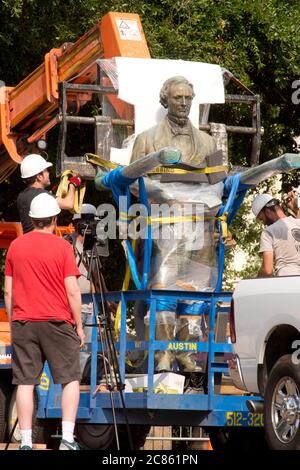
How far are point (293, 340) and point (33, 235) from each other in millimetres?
2064

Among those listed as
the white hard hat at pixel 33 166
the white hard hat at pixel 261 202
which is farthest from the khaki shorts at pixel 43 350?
the white hard hat at pixel 261 202

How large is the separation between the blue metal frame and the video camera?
413mm

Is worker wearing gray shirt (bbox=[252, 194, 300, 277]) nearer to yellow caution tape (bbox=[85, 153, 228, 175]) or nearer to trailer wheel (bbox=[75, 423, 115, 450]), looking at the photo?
yellow caution tape (bbox=[85, 153, 228, 175])

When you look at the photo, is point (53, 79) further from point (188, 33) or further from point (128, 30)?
point (188, 33)

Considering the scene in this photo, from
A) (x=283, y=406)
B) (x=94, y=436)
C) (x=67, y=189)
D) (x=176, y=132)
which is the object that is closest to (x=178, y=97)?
(x=176, y=132)

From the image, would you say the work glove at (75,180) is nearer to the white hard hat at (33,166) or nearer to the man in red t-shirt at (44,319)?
the white hard hat at (33,166)

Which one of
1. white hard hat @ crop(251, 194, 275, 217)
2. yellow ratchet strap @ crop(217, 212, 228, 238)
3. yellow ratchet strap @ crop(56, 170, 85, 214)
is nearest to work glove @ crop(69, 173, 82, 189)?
yellow ratchet strap @ crop(56, 170, 85, 214)

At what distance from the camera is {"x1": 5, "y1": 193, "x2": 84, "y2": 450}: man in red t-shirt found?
34.2 feet

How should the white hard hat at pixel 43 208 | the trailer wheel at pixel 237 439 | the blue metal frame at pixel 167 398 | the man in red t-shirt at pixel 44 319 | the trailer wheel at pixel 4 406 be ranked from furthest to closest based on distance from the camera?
the trailer wheel at pixel 4 406 → the trailer wheel at pixel 237 439 → the blue metal frame at pixel 167 398 → the white hard hat at pixel 43 208 → the man in red t-shirt at pixel 44 319

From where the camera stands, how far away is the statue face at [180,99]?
1255cm

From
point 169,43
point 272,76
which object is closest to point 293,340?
point 169,43

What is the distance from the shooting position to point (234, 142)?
19016 mm

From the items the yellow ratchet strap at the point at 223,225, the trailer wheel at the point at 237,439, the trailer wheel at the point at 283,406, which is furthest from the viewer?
the trailer wheel at the point at 237,439

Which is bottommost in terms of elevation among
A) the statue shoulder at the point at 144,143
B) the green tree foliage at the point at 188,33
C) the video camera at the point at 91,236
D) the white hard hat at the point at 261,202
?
the video camera at the point at 91,236
